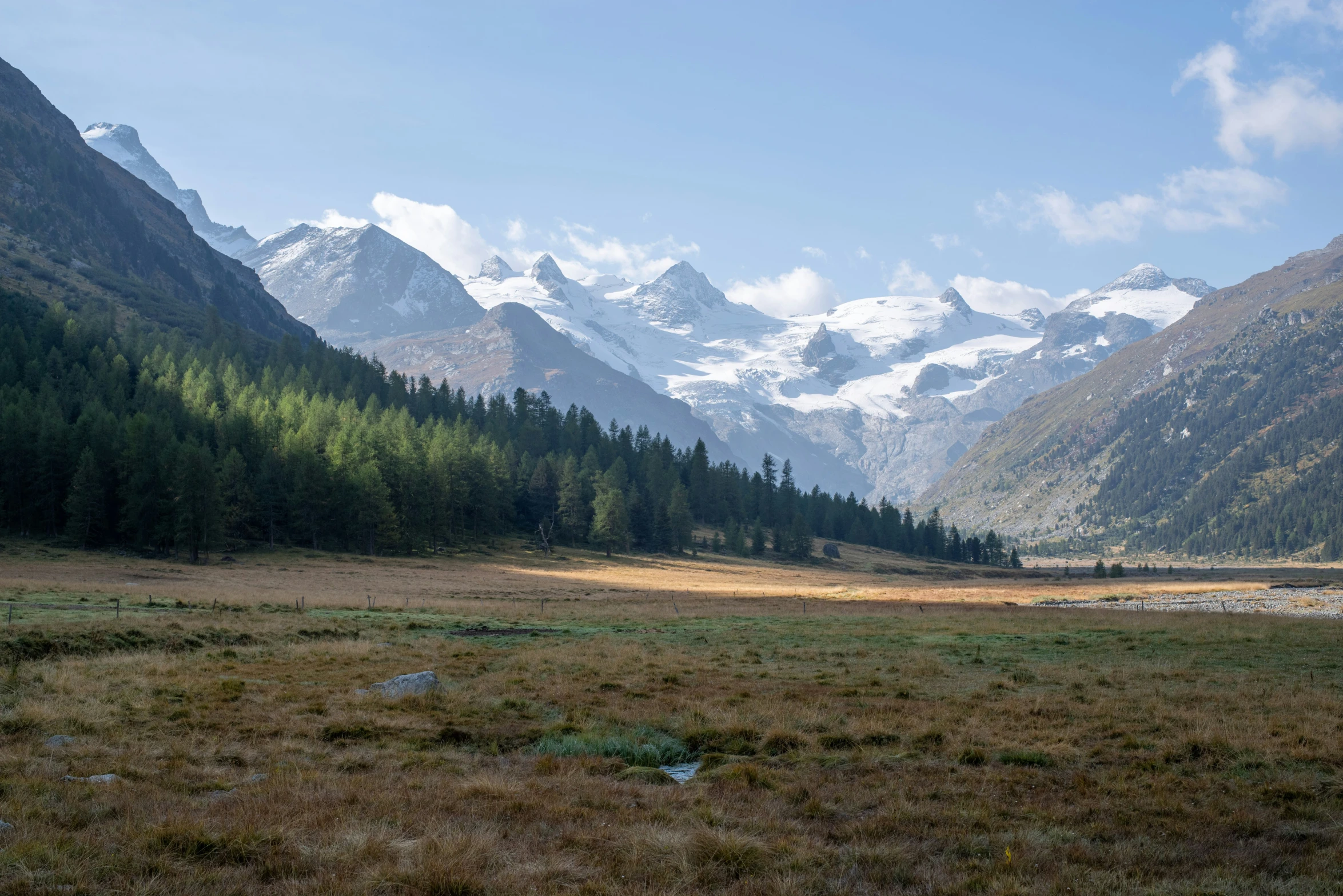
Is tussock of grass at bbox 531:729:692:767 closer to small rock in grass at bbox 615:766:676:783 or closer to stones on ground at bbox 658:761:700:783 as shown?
stones on ground at bbox 658:761:700:783

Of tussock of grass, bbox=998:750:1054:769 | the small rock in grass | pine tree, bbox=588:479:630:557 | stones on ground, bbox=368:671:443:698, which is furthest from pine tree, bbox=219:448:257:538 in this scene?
tussock of grass, bbox=998:750:1054:769

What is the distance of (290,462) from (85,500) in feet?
69.6

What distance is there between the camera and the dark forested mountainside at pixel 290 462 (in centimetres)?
8038

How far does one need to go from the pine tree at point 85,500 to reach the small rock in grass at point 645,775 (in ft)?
279

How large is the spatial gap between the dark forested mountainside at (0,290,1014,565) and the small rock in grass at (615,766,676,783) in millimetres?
78258

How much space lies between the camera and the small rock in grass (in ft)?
43.0

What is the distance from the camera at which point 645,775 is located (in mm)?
13367

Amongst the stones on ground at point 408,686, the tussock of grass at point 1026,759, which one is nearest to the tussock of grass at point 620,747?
the stones on ground at point 408,686

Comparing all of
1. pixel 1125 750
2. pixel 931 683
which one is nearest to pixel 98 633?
pixel 931 683

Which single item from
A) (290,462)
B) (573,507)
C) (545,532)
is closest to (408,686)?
(290,462)

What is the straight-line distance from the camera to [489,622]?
41062 millimetres

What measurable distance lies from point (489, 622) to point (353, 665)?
16.7m

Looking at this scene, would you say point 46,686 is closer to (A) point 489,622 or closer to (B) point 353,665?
(B) point 353,665

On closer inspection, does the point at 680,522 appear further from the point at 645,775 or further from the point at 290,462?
the point at 645,775
